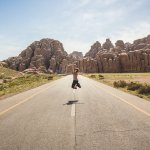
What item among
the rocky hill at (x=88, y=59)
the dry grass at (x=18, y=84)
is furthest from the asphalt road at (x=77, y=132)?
the rocky hill at (x=88, y=59)

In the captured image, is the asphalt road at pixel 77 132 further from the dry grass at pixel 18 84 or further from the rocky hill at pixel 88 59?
the rocky hill at pixel 88 59

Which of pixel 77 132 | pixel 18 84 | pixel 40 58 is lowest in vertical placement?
pixel 18 84

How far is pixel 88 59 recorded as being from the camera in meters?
169

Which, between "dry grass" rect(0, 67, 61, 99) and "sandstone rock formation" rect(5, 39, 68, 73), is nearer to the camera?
"dry grass" rect(0, 67, 61, 99)

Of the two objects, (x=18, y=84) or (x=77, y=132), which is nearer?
(x=77, y=132)

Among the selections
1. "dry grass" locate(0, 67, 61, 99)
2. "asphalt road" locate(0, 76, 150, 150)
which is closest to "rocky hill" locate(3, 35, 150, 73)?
"dry grass" locate(0, 67, 61, 99)

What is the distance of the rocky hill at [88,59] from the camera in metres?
150

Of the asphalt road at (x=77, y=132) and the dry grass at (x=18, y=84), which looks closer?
the asphalt road at (x=77, y=132)

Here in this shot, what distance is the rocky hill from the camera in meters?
150

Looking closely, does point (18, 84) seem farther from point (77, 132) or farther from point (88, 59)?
point (88, 59)

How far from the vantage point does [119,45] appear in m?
194

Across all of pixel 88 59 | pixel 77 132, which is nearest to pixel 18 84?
pixel 77 132

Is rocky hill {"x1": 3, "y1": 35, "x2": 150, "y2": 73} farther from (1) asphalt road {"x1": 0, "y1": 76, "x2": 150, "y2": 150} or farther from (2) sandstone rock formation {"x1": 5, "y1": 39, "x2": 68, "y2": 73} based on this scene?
(1) asphalt road {"x1": 0, "y1": 76, "x2": 150, "y2": 150}

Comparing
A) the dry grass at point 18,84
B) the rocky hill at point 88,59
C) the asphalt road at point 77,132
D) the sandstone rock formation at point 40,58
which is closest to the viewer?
the asphalt road at point 77,132
